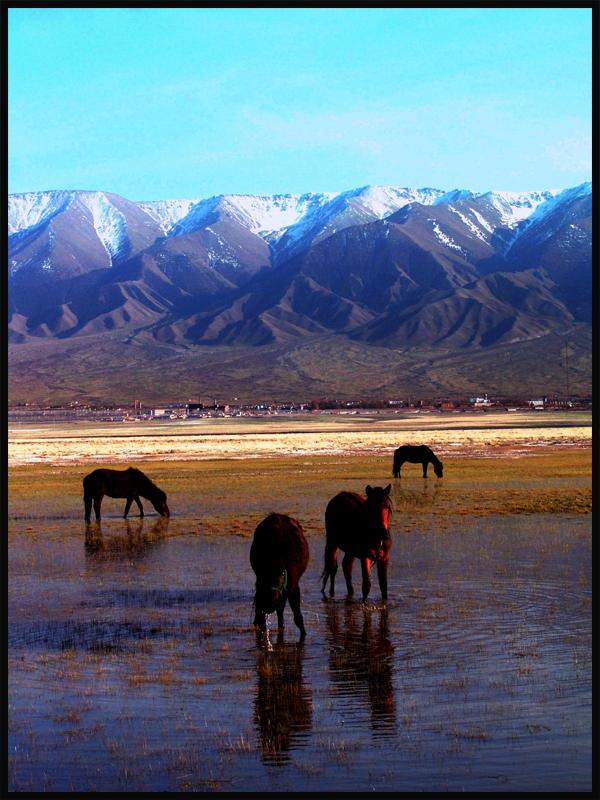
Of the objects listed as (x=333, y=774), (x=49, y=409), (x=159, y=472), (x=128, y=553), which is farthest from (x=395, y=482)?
(x=49, y=409)

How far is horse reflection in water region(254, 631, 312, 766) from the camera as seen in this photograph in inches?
405

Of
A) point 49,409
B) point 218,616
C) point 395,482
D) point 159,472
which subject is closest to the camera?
point 218,616

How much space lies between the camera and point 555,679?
39.7 ft

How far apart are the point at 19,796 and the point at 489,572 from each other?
37.8 ft

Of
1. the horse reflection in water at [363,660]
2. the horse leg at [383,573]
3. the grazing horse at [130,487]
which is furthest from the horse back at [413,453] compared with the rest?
the horse reflection in water at [363,660]

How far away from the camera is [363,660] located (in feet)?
43.0

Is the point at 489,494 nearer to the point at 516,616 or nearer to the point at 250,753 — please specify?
the point at 516,616

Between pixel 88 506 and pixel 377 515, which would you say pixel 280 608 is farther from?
pixel 88 506

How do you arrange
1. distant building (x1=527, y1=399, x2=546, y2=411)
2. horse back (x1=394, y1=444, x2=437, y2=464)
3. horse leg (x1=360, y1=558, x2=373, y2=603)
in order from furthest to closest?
distant building (x1=527, y1=399, x2=546, y2=411) < horse back (x1=394, y1=444, x2=437, y2=464) < horse leg (x1=360, y1=558, x2=373, y2=603)

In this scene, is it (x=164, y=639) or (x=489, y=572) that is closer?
(x=164, y=639)

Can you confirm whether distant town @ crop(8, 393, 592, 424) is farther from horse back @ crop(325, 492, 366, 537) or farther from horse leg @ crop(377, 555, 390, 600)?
horse leg @ crop(377, 555, 390, 600)

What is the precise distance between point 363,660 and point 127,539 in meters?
12.5

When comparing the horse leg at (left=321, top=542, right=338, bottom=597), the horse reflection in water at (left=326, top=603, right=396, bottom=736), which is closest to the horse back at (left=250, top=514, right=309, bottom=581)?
the horse reflection in water at (left=326, top=603, right=396, bottom=736)

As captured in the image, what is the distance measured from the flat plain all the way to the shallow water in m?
0.03
